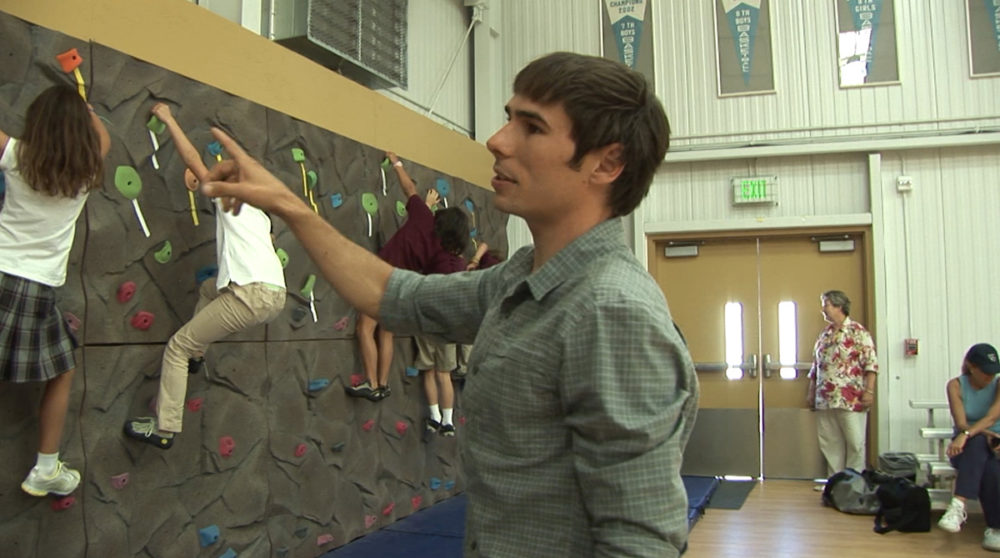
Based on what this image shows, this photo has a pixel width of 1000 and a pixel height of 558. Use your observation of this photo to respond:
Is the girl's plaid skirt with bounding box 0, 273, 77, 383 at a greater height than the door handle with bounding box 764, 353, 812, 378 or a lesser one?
greater

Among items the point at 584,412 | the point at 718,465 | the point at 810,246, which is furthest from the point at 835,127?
the point at 584,412

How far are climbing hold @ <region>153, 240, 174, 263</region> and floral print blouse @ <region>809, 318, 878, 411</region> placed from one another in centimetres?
551

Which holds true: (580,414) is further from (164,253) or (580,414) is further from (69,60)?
(164,253)

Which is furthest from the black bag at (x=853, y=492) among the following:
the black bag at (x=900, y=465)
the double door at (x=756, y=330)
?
Answer: the double door at (x=756, y=330)

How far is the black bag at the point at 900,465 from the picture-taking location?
6.38m

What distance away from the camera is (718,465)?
7539 mm

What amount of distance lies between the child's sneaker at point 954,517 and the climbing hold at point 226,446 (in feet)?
15.5

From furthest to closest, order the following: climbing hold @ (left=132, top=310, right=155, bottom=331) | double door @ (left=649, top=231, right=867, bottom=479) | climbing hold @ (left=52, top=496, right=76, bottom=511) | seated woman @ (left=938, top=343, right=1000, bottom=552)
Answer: double door @ (left=649, top=231, right=867, bottom=479)
seated woman @ (left=938, top=343, right=1000, bottom=552)
climbing hold @ (left=132, top=310, right=155, bottom=331)
climbing hold @ (left=52, top=496, right=76, bottom=511)

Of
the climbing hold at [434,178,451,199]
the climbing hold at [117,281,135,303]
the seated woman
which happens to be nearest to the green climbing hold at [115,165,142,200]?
the climbing hold at [117,281,135,303]

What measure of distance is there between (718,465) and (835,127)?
336 centimetres

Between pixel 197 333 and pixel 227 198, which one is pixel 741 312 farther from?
pixel 227 198

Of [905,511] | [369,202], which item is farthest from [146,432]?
[905,511]

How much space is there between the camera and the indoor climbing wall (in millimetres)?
2926

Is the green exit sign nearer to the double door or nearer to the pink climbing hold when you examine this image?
the double door
